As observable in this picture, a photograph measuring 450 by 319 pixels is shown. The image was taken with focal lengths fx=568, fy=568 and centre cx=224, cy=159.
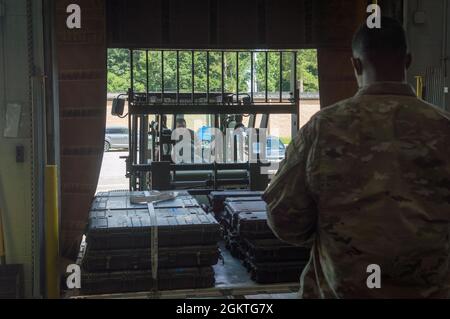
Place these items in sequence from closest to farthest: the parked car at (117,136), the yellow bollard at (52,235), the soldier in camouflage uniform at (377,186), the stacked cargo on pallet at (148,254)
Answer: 1. the soldier in camouflage uniform at (377,186)
2. the stacked cargo on pallet at (148,254)
3. the yellow bollard at (52,235)
4. the parked car at (117,136)

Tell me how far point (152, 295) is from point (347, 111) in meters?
2.49

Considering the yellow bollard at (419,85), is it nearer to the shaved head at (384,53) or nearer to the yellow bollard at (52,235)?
the shaved head at (384,53)

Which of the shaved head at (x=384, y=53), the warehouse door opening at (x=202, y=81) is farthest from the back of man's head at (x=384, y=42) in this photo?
the warehouse door opening at (x=202, y=81)

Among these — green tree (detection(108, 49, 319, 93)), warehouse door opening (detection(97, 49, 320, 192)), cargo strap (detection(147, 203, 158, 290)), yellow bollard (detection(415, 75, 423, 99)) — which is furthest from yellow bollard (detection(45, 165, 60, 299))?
green tree (detection(108, 49, 319, 93))

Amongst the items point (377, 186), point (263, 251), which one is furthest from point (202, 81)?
point (377, 186)

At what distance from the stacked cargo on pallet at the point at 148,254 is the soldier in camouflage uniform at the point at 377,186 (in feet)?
7.03

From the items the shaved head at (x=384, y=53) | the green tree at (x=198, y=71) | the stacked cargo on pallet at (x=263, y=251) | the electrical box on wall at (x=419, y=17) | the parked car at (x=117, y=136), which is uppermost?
the green tree at (x=198, y=71)

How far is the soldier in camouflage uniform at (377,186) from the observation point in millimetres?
2082

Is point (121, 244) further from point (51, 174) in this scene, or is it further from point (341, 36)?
point (341, 36)

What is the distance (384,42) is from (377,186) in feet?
1.85

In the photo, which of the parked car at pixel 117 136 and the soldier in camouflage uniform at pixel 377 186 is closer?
the soldier in camouflage uniform at pixel 377 186

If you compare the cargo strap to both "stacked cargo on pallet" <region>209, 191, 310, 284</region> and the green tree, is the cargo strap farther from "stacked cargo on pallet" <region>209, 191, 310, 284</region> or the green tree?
the green tree

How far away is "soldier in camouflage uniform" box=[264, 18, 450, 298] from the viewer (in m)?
2.08

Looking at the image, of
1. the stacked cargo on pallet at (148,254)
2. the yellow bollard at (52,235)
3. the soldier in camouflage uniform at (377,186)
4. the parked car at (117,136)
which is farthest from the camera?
the parked car at (117,136)
